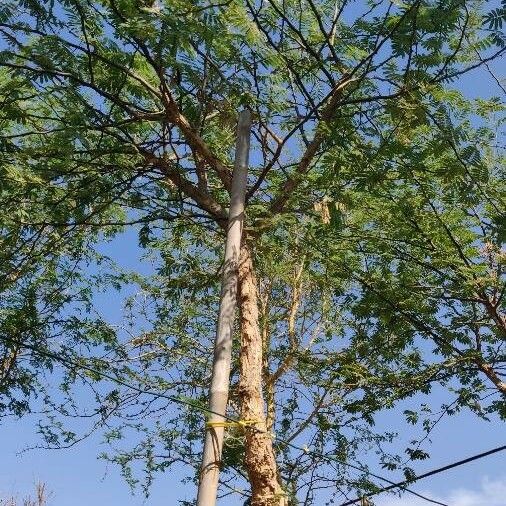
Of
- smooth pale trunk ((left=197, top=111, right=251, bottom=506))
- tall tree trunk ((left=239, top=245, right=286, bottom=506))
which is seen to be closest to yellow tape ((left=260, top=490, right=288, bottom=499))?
tall tree trunk ((left=239, top=245, right=286, bottom=506))

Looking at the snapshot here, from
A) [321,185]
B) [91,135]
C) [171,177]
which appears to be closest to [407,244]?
[321,185]

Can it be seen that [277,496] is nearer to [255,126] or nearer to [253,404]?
[253,404]

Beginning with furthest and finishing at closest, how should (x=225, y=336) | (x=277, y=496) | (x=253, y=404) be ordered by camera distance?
(x=253, y=404) < (x=277, y=496) < (x=225, y=336)

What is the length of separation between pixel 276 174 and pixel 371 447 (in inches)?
209

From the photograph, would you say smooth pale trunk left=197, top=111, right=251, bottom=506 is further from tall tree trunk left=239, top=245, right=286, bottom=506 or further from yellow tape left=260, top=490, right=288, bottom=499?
yellow tape left=260, top=490, right=288, bottom=499

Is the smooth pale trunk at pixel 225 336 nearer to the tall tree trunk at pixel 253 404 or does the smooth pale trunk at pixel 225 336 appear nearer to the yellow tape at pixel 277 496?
the tall tree trunk at pixel 253 404

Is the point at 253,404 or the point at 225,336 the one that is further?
the point at 253,404

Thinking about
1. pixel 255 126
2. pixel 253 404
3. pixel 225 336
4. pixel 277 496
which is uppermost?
pixel 255 126

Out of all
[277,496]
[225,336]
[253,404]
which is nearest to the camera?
[225,336]

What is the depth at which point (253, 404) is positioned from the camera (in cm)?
447

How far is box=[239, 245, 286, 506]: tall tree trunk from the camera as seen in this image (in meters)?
4.26

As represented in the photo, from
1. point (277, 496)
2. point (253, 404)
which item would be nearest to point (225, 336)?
point (253, 404)

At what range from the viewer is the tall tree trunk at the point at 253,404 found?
14.0 ft

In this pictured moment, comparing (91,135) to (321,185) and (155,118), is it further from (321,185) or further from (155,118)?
(321,185)
